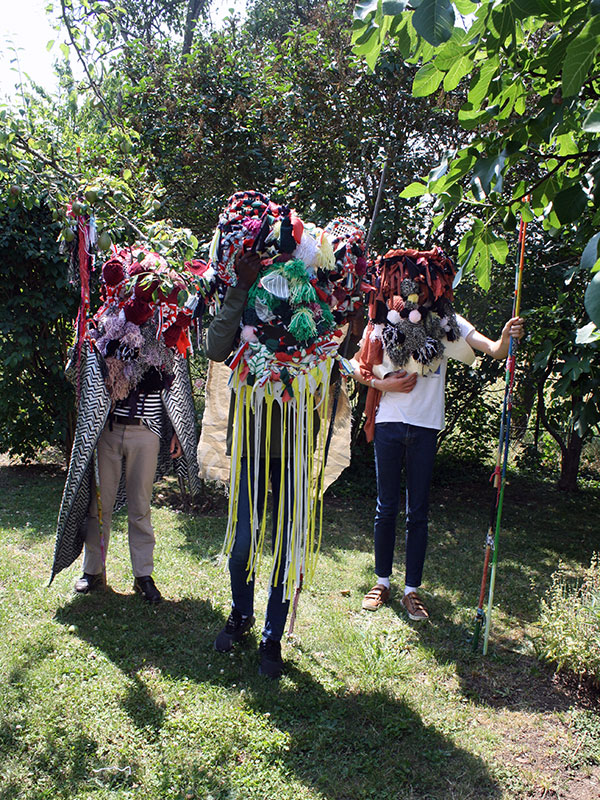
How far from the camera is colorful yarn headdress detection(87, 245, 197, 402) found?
322 centimetres

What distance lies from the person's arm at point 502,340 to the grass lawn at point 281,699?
146 centimetres

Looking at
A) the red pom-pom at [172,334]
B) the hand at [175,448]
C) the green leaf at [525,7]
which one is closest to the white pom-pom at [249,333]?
the red pom-pom at [172,334]

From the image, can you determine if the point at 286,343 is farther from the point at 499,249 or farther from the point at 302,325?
the point at 499,249

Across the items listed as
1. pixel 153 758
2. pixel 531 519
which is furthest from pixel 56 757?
pixel 531 519

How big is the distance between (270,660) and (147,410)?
142 cm

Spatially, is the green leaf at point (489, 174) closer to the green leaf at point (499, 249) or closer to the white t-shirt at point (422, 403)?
the green leaf at point (499, 249)

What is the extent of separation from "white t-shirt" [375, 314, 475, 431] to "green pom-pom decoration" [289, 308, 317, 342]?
0.92 meters

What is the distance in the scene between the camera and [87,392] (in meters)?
3.29

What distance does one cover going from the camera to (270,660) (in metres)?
2.84

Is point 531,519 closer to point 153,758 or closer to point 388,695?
point 388,695

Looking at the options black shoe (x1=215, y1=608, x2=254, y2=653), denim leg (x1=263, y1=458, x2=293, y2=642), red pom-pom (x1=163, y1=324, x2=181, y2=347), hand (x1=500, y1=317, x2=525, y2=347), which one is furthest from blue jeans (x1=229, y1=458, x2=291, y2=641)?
hand (x1=500, y1=317, x2=525, y2=347)

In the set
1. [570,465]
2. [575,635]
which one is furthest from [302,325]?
[570,465]

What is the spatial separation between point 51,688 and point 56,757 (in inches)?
16.5

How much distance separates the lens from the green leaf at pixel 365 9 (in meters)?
1.42
